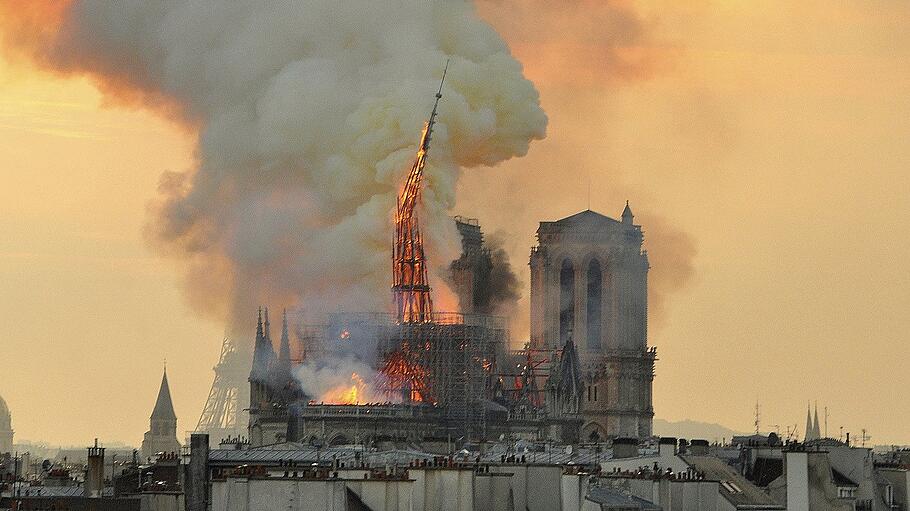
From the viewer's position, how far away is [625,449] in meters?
91.2

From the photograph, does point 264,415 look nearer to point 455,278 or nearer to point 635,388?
point 455,278

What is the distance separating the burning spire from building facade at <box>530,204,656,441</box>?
25044mm

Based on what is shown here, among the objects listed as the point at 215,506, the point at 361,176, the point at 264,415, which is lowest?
the point at 215,506

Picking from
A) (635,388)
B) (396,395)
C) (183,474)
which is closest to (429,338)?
(396,395)

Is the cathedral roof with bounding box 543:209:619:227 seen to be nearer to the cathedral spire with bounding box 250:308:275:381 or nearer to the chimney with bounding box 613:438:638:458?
the cathedral spire with bounding box 250:308:275:381

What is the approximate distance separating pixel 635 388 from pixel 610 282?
512 centimetres

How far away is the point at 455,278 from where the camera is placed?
149000 mm

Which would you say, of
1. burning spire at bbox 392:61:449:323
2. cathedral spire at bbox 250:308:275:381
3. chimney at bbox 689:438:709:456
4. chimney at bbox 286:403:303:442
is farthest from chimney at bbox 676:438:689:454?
cathedral spire at bbox 250:308:275:381

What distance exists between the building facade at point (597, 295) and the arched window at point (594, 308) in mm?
47

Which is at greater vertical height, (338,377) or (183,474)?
(338,377)

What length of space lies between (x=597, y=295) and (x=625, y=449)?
7573 cm

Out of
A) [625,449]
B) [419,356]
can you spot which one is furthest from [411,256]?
[625,449]

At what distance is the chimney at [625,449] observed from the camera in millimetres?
88900

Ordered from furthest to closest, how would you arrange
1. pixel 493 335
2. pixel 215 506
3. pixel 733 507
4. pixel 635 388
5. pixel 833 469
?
pixel 635 388, pixel 493 335, pixel 833 469, pixel 733 507, pixel 215 506
